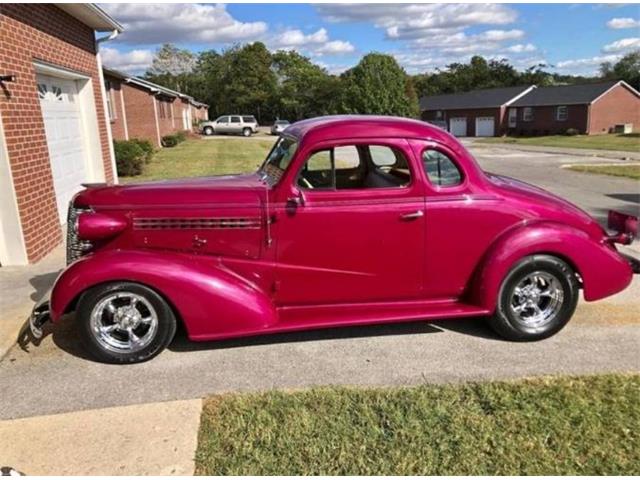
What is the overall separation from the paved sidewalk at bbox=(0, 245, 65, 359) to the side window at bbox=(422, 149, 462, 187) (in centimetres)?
368

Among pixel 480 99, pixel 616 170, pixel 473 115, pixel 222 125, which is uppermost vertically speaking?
pixel 480 99

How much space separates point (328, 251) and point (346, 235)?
0.61ft

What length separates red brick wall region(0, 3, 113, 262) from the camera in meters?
6.23

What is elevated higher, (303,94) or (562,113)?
(303,94)

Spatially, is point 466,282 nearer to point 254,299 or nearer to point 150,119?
point 254,299

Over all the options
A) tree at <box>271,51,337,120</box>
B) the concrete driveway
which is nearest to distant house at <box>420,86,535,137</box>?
tree at <box>271,51,337,120</box>

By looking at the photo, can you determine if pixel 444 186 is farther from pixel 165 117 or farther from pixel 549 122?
pixel 549 122

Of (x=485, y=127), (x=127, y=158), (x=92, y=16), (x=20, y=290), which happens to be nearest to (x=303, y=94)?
(x=485, y=127)

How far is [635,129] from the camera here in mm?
47312

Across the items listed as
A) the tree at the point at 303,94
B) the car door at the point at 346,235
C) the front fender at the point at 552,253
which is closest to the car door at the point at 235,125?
the tree at the point at 303,94

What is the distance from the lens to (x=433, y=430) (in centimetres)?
310

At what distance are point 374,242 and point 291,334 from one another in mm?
1089

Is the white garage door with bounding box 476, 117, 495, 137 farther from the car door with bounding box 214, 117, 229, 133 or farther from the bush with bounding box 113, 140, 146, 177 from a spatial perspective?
the bush with bounding box 113, 140, 146, 177

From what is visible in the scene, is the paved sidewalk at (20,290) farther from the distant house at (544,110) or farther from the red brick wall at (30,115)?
the distant house at (544,110)
